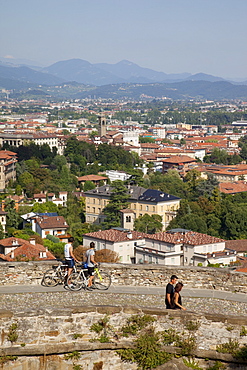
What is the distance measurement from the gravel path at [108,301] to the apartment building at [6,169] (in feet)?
128

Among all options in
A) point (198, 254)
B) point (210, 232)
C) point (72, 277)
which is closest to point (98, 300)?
point (72, 277)

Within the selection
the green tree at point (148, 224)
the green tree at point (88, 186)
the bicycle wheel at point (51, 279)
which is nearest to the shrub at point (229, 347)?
the bicycle wheel at point (51, 279)

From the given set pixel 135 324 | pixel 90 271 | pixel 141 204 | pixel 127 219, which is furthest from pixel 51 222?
pixel 135 324

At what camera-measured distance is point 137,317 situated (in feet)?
17.8

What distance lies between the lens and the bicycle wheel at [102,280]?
24.0 feet

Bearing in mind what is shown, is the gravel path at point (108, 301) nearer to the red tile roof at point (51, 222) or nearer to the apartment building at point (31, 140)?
the red tile roof at point (51, 222)

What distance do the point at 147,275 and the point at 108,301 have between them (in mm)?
1023

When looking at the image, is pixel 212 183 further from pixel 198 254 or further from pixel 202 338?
pixel 202 338

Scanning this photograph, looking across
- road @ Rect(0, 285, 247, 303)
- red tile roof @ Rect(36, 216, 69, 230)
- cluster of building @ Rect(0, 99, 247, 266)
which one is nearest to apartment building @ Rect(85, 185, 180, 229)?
cluster of building @ Rect(0, 99, 247, 266)

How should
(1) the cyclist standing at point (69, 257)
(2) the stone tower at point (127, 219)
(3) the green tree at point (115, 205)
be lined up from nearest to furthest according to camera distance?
(1) the cyclist standing at point (69, 257)
(2) the stone tower at point (127, 219)
(3) the green tree at point (115, 205)

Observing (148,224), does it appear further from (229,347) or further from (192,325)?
(229,347)

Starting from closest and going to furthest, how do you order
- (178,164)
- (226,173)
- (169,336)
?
(169,336), (226,173), (178,164)

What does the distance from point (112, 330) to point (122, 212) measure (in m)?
29.8

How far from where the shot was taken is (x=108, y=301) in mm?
6898
